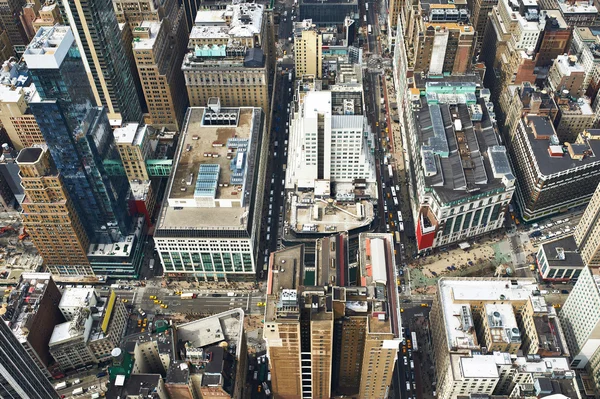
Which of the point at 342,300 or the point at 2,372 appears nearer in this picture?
the point at 2,372

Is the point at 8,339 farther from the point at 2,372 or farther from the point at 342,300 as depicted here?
the point at 342,300

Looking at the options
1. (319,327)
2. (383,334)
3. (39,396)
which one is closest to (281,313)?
(319,327)

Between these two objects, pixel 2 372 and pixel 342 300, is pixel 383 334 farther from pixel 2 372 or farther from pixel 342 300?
pixel 2 372

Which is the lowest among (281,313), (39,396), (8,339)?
(39,396)

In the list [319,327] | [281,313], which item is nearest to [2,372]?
[281,313]

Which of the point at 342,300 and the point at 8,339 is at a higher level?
the point at 8,339

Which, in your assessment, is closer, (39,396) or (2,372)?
(2,372)
